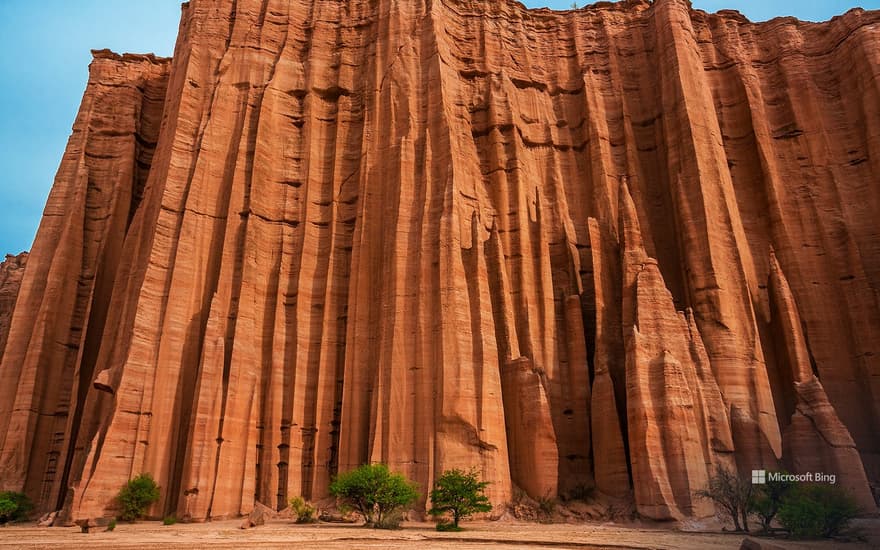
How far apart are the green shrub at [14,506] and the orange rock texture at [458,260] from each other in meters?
1.18

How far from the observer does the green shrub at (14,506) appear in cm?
2422

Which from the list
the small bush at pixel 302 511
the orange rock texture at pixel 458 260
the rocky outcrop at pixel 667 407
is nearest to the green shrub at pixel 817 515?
the rocky outcrop at pixel 667 407

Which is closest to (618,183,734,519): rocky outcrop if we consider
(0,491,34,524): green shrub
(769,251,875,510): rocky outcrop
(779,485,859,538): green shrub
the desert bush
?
the desert bush

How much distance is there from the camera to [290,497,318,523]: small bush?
22094 millimetres

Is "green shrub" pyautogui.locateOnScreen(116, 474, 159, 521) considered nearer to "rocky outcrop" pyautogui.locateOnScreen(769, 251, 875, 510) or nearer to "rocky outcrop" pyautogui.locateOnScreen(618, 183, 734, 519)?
"rocky outcrop" pyautogui.locateOnScreen(618, 183, 734, 519)

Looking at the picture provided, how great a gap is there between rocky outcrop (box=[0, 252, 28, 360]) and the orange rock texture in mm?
12231

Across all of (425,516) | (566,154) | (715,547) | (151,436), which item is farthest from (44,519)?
(566,154)

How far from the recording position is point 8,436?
27.8 meters

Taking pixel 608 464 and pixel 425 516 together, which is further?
pixel 608 464

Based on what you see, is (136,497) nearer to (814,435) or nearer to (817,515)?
(817,515)

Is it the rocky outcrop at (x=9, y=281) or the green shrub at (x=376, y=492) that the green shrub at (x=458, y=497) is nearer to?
the green shrub at (x=376, y=492)

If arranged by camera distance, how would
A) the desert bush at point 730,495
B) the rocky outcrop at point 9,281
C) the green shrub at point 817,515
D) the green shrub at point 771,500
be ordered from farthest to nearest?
the rocky outcrop at point 9,281 < the desert bush at point 730,495 < the green shrub at point 771,500 < the green shrub at point 817,515

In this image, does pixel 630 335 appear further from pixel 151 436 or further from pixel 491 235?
pixel 151 436

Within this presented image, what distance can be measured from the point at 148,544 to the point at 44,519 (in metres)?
11.4
